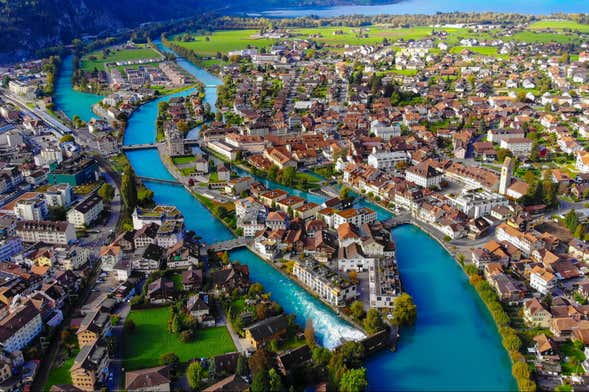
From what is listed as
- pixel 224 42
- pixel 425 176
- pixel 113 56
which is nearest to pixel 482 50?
pixel 224 42

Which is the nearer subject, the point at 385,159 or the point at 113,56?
Answer: the point at 385,159

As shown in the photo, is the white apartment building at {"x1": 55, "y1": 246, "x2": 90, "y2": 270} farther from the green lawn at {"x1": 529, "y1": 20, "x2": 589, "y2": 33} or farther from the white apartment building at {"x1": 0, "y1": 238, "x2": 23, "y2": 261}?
the green lawn at {"x1": 529, "y1": 20, "x2": 589, "y2": 33}

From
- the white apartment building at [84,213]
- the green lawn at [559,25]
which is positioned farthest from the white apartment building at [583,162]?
the green lawn at [559,25]

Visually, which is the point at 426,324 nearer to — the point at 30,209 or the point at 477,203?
the point at 477,203

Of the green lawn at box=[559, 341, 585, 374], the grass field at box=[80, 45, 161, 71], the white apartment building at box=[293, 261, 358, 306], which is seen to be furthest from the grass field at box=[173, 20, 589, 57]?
the green lawn at box=[559, 341, 585, 374]

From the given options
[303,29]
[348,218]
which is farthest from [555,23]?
[348,218]

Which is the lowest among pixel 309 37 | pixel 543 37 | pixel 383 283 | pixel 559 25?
pixel 383 283
